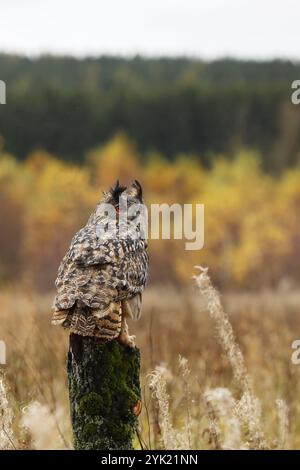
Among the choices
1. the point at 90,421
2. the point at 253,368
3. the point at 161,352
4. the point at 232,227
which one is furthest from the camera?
the point at 232,227

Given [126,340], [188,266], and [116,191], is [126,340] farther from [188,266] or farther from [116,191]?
[188,266]

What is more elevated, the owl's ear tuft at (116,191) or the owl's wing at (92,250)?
the owl's ear tuft at (116,191)

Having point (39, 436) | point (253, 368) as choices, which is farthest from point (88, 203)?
point (39, 436)

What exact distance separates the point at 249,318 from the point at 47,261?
3115cm

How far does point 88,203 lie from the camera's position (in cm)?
3250

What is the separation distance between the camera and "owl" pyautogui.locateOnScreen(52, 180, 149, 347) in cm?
452

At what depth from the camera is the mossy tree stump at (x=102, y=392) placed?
4.75 meters

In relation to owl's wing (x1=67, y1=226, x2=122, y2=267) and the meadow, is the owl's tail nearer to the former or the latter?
owl's wing (x1=67, y1=226, x2=122, y2=267)

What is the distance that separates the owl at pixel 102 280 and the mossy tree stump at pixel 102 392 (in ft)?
0.31

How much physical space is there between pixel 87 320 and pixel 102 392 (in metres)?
0.45

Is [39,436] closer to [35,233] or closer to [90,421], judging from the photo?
[90,421]

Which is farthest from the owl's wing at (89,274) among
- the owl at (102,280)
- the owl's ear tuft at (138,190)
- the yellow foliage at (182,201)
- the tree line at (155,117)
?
the tree line at (155,117)

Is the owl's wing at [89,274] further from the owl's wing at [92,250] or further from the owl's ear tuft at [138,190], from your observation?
the owl's ear tuft at [138,190]
